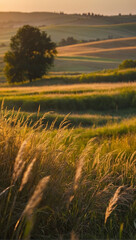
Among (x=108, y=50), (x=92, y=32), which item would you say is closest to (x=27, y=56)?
(x=108, y=50)

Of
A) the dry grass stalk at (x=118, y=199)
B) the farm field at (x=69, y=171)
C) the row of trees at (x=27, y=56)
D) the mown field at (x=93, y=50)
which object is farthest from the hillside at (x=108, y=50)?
the dry grass stalk at (x=118, y=199)

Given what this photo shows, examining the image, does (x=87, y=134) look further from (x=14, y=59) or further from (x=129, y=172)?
(x=14, y=59)

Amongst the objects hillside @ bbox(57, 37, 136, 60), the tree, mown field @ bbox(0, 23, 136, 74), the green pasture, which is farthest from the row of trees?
the green pasture

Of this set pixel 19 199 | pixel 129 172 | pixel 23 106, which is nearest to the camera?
pixel 19 199

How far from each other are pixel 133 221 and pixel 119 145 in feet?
8.15

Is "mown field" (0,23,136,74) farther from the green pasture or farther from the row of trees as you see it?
the row of trees

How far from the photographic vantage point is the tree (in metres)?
40.2

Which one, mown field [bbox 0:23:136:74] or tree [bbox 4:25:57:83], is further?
mown field [bbox 0:23:136:74]

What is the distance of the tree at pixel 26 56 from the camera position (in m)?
40.2

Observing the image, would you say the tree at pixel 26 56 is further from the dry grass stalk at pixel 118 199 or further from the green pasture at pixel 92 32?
the green pasture at pixel 92 32

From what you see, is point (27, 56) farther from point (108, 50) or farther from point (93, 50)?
point (93, 50)

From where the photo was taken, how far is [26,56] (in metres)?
40.9

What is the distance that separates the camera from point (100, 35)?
116938 millimetres

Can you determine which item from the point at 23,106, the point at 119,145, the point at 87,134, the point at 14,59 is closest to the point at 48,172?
the point at 119,145
